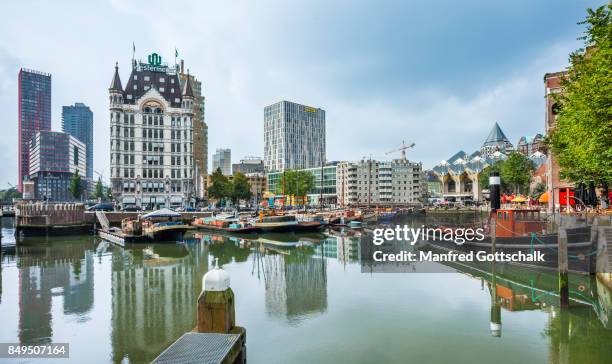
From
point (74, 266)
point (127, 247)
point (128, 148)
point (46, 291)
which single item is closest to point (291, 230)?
point (127, 247)

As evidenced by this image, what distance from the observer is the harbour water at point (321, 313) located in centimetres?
1309

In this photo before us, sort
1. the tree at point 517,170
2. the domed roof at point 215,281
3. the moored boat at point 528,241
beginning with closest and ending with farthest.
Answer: the domed roof at point 215,281 → the moored boat at point 528,241 → the tree at point 517,170

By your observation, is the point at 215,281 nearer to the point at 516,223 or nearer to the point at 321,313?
the point at 321,313

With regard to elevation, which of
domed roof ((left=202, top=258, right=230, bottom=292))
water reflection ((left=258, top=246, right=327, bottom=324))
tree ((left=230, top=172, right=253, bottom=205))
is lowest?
water reflection ((left=258, top=246, right=327, bottom=324))

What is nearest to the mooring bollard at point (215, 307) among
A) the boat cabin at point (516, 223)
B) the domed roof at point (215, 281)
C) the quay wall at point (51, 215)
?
the domed roof at point (215, 281)

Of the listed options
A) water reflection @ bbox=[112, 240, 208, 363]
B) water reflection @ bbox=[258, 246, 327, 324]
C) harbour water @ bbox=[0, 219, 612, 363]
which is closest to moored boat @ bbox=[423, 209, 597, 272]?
harbour water @ bbox=[0, 219, 612, 363]

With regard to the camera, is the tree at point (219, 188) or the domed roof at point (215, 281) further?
the tree at point (219, 188)

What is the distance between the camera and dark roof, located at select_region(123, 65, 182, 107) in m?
93.6

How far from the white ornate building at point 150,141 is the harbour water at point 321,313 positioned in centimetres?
6194

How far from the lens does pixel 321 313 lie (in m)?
17.5

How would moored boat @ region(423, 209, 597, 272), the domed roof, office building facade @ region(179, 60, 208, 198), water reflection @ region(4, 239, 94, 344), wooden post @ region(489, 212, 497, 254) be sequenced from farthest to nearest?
1. office building facade @ region(179, 60, 208, 198)
2. wooden post @ region(489, 212, 497, 254)
3. moored boat @ region(423, 209, 597, 272)
4. water reflection @ region(4, 239, 94, 344)
5. the domed roof

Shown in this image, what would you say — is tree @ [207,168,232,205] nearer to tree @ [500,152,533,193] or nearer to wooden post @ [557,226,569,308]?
tree @ [500,152,533,193]

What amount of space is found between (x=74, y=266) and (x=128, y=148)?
6529 centimetres

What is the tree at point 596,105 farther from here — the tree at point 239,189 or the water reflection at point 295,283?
the tree at point 239,189
